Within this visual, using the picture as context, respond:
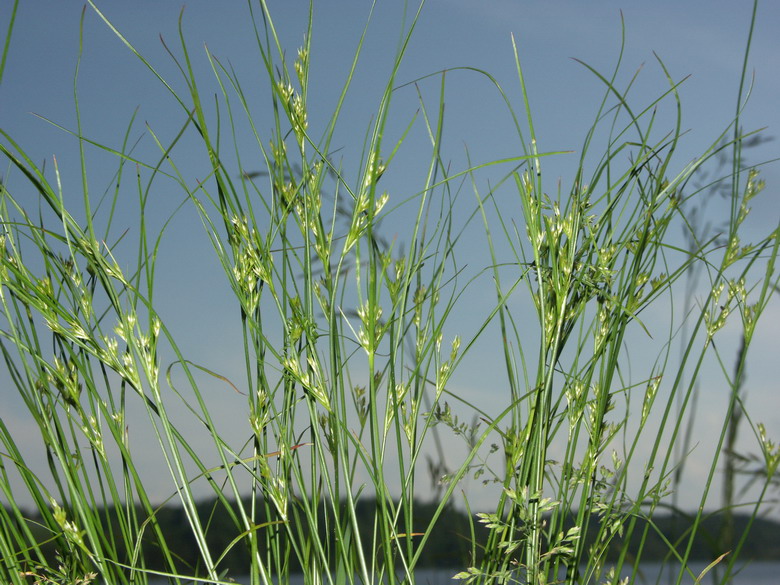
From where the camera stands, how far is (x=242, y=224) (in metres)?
1.52

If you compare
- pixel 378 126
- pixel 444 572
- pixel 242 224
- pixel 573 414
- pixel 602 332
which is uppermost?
pixel 378 126

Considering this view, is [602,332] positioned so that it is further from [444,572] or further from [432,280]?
[444,572]

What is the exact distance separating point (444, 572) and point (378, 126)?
1.41 meters

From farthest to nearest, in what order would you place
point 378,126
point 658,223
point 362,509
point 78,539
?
point 362,509 → point 658,223 → point 378,126 → point 78,539

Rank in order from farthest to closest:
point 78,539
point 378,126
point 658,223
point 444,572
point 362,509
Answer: point 444,572 → point 362,509 → point 658,223 → point 378,126 → point 78,539

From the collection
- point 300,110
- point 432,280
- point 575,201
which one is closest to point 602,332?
point 575,201

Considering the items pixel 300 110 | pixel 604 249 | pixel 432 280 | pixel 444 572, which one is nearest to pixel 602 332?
pixel 604 249

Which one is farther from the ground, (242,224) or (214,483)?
(242,224)

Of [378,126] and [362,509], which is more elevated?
[378,126]

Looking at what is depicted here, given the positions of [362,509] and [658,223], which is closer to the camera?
[658,223]

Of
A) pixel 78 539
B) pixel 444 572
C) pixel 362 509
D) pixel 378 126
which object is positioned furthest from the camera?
pixel 444 572

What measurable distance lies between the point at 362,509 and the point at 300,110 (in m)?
1.14

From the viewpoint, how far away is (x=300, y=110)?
150 cm

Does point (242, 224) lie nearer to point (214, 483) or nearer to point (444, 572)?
point (214, 483)
